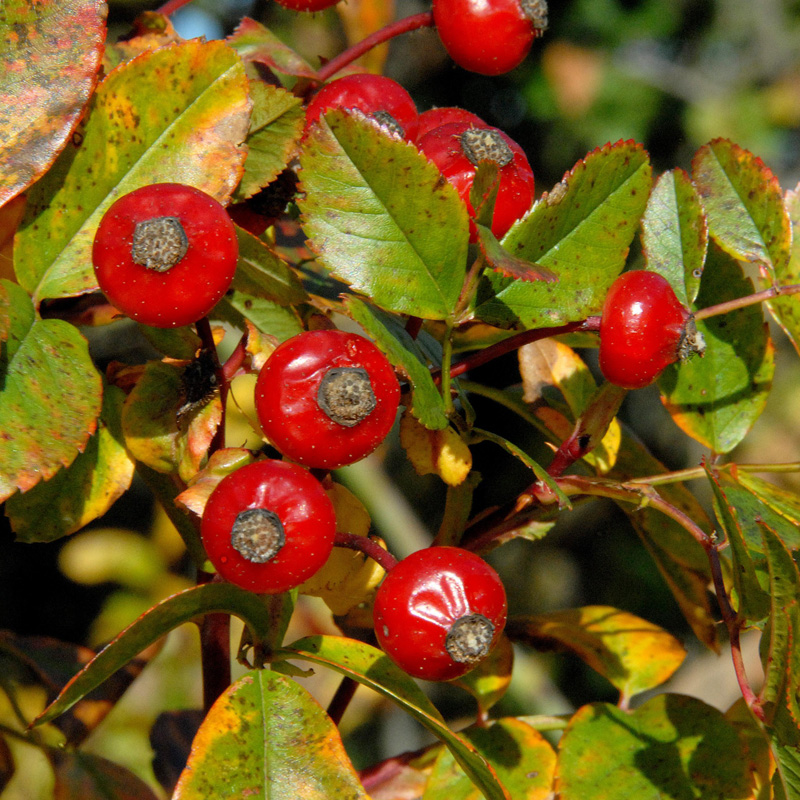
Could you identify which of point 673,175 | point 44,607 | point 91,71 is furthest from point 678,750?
point 44,607

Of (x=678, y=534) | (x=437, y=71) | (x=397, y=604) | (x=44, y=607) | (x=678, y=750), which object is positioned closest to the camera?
(x=397, y=604)

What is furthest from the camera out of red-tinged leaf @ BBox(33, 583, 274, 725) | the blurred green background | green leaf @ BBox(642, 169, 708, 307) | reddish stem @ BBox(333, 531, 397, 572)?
the blurred green background

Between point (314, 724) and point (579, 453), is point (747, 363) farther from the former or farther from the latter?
point (314, 724)

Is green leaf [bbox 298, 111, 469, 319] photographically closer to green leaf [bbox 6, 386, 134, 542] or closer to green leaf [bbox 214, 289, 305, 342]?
green leaf [bbox 214, 289, 305, 342]

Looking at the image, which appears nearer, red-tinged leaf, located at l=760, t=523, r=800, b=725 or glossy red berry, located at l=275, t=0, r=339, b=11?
red-tinged leaf, located at l=760, t=523, r=800, b=725

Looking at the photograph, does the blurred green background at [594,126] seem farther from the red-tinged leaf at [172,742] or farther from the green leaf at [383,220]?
the green leaf at [383,220]

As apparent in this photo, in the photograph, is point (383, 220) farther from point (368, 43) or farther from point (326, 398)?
point (368, 43)

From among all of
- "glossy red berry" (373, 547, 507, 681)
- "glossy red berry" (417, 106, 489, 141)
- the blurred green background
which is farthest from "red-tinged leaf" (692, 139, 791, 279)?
the blurred green background
